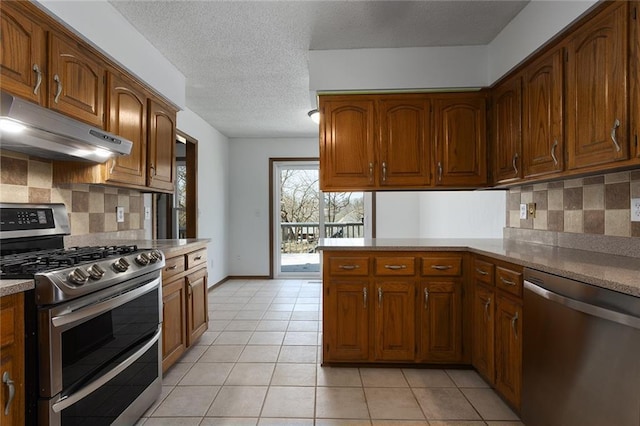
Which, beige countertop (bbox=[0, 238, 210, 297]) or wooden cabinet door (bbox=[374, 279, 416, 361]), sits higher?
beige countertop (bbox=[0, 238, 210, 297])

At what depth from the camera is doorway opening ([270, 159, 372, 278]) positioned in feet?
18.9

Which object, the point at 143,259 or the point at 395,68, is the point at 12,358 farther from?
the point at 395,68

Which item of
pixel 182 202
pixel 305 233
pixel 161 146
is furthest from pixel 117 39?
pixel 305 233

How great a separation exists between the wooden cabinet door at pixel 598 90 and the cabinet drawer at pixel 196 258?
2.65 meters

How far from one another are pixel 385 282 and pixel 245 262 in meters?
3.80

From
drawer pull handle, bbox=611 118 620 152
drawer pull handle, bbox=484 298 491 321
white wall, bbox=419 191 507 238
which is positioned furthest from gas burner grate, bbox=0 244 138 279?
white wall, bbox=419 191 507 238

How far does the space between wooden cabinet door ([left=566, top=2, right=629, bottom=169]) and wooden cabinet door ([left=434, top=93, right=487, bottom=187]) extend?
893mm

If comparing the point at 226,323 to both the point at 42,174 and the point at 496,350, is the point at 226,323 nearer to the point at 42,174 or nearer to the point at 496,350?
the point at 42,174

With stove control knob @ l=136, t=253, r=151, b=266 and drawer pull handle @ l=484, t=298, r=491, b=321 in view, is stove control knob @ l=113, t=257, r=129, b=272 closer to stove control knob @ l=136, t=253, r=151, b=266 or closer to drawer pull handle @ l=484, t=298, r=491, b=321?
stove control knob @ l=136, t=253, r=151, b=266

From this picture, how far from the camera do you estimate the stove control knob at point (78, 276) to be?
1.38 metres

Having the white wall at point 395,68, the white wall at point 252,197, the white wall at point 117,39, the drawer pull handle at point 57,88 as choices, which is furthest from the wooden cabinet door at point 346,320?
the white wall at point 252,197

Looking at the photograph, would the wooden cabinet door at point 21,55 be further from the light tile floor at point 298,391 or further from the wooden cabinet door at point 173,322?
the light tile floor at point 298,391

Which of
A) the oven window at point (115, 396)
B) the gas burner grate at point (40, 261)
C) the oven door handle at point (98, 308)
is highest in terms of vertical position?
the gas burner grate at point (40, 261)

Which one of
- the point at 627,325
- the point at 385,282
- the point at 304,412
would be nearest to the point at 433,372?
the point at 385,282
